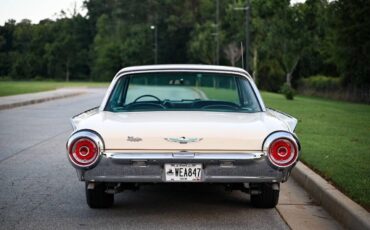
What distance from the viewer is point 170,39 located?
101 metres

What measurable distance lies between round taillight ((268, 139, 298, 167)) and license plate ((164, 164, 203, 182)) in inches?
25.6

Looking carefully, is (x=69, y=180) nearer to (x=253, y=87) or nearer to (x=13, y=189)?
(x=13, y=189)

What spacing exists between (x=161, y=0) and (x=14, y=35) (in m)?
31.1

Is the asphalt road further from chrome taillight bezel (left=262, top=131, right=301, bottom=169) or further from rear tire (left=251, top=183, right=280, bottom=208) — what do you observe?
chrome taillight bezel (left=262, top=131, right=301, bottom=169)

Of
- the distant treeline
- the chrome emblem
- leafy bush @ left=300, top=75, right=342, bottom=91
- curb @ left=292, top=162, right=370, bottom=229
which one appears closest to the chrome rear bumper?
the chrome emblem

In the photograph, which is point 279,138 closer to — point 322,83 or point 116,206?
point 116,206

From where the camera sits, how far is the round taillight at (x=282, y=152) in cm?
536

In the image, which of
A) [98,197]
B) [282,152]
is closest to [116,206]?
[98,197]

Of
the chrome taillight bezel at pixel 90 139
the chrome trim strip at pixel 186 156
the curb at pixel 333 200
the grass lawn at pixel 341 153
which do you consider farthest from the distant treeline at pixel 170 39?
the chrome taillight bezel at pixel 90 139

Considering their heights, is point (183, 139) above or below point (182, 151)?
above

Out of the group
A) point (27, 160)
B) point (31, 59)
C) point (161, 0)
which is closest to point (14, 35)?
point (31, 59)

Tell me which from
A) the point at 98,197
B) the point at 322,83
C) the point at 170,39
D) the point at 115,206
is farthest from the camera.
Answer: the point at 170,39

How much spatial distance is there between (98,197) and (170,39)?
9605 cm

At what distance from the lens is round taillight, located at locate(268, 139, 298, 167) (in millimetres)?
5363
